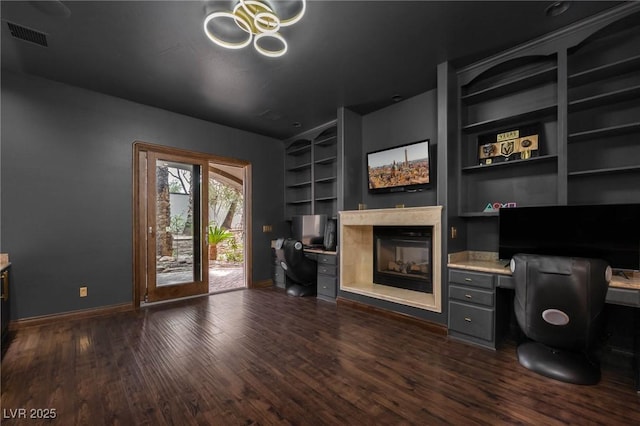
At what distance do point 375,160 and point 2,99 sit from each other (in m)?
4.60

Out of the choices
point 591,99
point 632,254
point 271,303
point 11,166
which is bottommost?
point 271,303

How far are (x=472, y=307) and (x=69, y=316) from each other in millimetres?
A: 4685

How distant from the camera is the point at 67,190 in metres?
3.48

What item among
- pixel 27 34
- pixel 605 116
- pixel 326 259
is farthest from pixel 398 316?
pixel 27 34

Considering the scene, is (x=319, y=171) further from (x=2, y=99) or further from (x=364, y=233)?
(x=2, y=99)

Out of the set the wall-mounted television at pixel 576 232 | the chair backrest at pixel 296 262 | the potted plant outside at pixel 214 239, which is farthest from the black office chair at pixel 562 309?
the potted plant outside at pixel 214 239

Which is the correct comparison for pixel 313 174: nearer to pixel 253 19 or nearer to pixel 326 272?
pixel 326 272

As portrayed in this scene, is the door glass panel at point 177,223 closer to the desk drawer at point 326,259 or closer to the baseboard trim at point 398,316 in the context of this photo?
the desk drawer at point 326,259

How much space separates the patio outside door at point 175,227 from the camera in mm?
4141

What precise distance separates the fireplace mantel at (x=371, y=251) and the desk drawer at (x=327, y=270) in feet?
0.66

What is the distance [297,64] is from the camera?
10.0 feet

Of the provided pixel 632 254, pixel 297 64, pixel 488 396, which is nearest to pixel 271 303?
pixel 488 396

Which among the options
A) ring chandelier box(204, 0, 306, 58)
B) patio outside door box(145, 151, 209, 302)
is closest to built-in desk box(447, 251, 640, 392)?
ring chandelier box(204, 0, 306, 58)

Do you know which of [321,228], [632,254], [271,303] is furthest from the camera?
[321,228]
